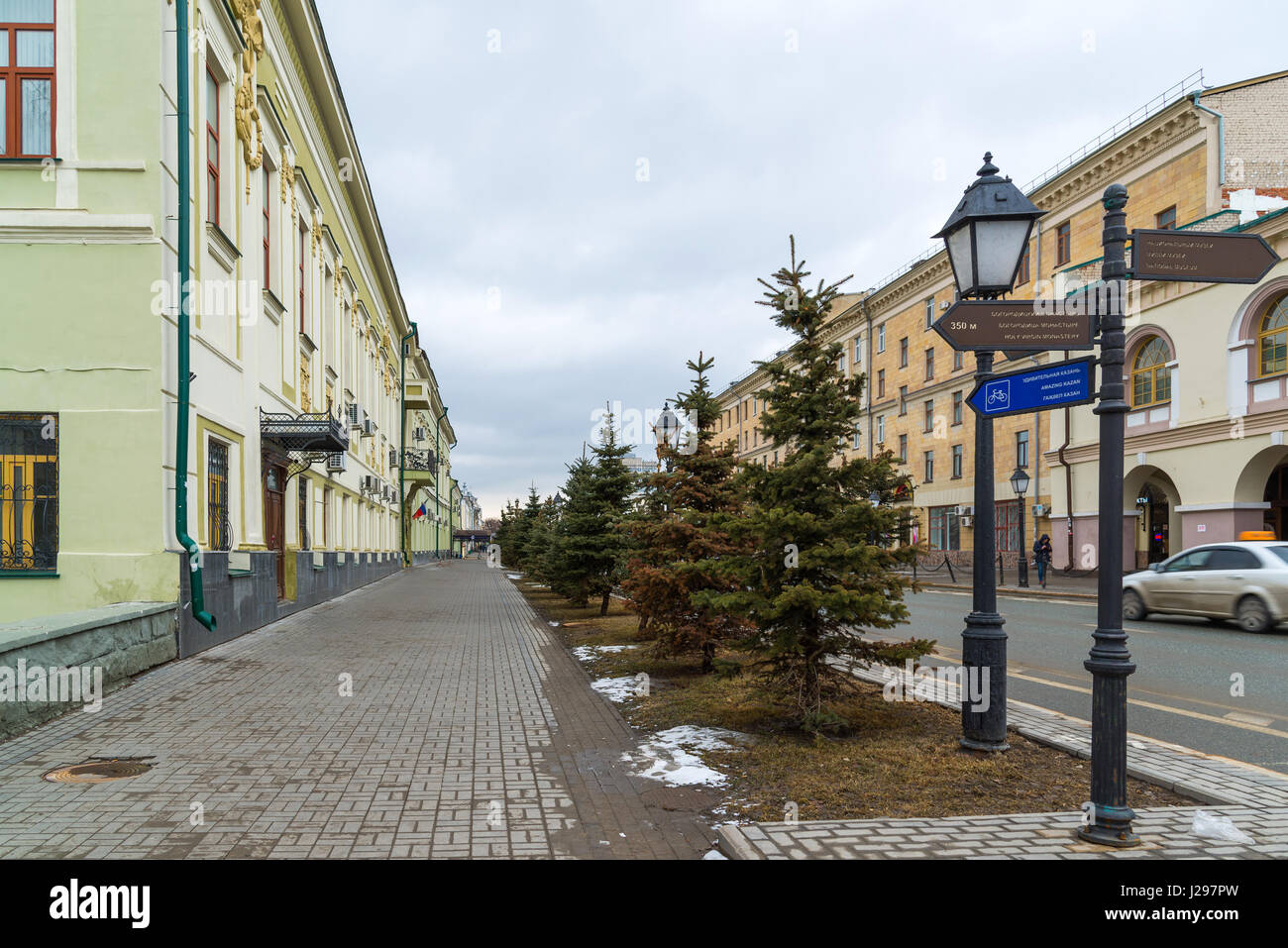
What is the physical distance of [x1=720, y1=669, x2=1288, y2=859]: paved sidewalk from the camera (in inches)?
164

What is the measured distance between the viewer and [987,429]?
621 centimetres

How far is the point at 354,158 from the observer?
27531mm

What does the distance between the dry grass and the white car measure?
906 cm

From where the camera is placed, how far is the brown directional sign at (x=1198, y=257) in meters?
4.49

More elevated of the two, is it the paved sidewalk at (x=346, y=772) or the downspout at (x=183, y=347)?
the downspout at (x=183, y=347)

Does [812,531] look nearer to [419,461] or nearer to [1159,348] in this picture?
[1159,348]

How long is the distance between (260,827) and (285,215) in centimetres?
1714

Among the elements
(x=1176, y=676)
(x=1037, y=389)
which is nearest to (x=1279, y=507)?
(x=1176, y=676)

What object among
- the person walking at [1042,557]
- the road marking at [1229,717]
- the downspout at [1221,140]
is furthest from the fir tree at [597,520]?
the downspout at [1221,140]

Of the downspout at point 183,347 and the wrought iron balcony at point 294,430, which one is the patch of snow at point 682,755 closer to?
the downspout at point 183,347

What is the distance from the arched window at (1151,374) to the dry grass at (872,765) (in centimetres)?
2491

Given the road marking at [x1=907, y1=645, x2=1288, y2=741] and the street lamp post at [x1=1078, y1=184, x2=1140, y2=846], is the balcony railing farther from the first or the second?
the street lamp post at [x1=1078, y1=184, x2=1140, y2=846]

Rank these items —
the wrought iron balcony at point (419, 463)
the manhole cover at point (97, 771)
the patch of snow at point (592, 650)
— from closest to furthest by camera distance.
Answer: the manhole cover at point (97, 771) < the patch of snow at point (592, 650) < the wrought iron balcony at point (419, 463)

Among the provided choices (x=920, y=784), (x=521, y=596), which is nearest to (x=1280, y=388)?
(x=521, y=596)
